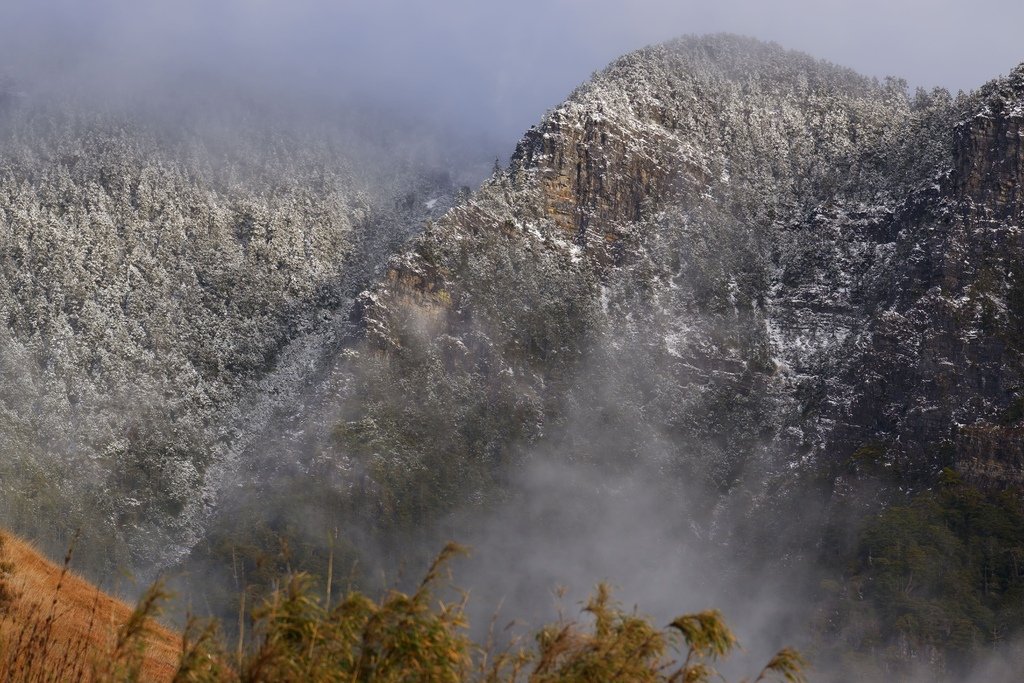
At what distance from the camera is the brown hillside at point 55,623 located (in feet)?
38.9

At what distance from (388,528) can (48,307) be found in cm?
5510

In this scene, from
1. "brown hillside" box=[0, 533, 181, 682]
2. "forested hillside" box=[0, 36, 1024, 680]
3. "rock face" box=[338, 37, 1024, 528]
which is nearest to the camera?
"brown hillside" box=[0, 533, 181, 682]

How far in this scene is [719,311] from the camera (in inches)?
7042

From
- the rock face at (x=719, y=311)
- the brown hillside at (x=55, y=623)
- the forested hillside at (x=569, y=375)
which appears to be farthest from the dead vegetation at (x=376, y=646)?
the rock face at (x=719, y=311)

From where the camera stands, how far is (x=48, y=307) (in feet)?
501

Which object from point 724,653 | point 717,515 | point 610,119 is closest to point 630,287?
point 610,119

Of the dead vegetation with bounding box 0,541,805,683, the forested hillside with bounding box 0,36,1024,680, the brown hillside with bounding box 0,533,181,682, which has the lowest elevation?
the brown hillside with bounding box 0,533,181,682

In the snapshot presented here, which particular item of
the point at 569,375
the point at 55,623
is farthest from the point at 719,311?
the point at 55,623

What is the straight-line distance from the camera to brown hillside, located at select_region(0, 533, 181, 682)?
1185cm

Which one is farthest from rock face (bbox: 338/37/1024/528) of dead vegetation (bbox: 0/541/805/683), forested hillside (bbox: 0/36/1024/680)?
dead vegetation (bbox: 0/541/805/683)

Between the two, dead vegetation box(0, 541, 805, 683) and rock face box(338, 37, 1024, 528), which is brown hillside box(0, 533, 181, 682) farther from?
rock face box(338, 37, 1024, 528)

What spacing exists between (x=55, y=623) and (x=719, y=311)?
16745 cm

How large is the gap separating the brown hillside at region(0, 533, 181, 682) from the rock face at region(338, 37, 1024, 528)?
12072cm

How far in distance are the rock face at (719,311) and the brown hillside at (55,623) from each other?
12072 centimetres
